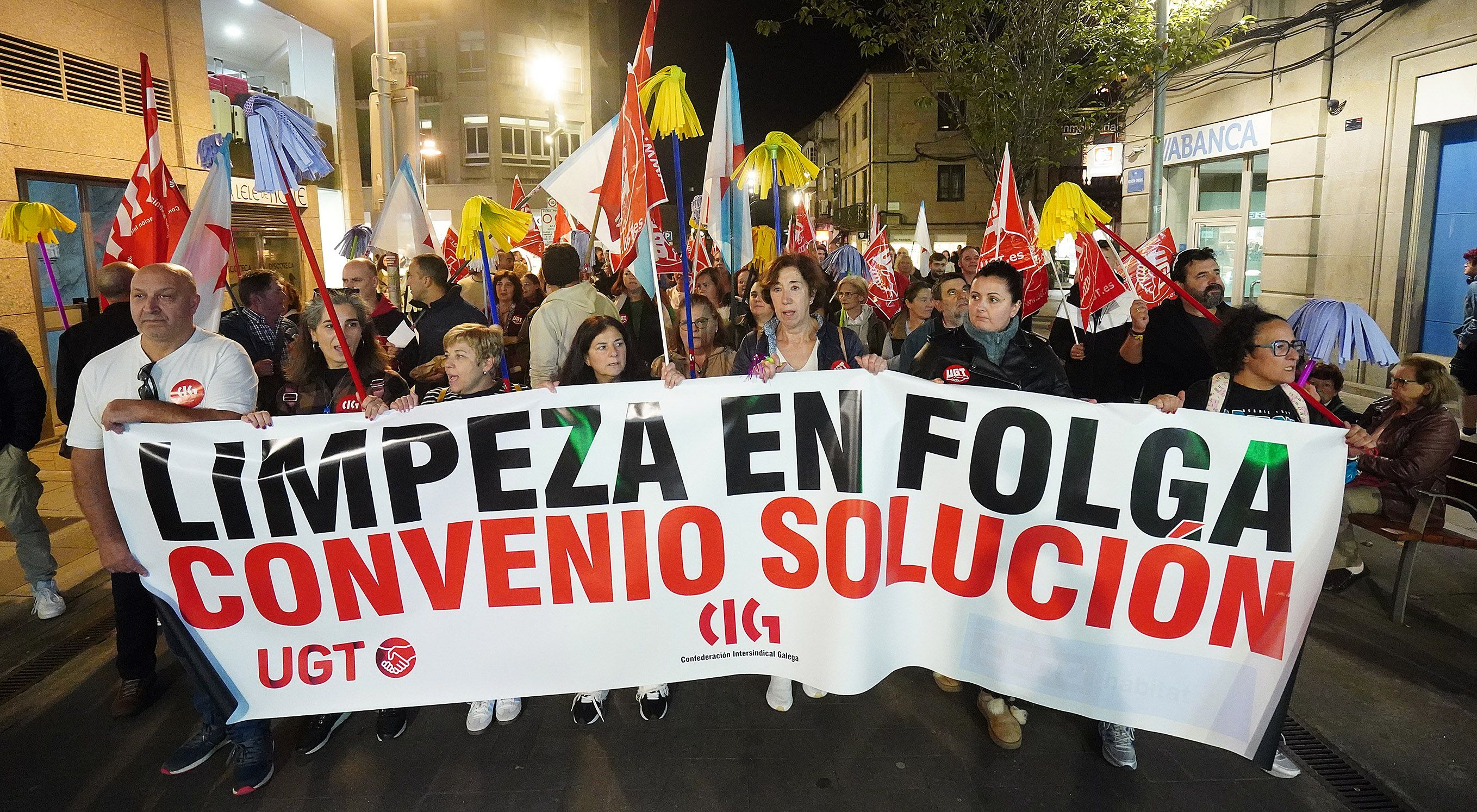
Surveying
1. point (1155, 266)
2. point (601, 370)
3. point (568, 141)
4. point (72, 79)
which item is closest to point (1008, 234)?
point (1155, 266)

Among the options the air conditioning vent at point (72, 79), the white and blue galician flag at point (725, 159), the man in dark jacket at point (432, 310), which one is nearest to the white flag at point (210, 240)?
the man in dark jacket at point (432, 310)

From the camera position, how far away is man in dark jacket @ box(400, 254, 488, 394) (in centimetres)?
568

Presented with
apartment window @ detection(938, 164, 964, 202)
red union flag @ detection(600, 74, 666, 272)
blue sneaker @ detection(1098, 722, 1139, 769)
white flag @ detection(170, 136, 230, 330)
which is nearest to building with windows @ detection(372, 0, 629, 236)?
apartment window @ detection(938, 164, 964, 202)

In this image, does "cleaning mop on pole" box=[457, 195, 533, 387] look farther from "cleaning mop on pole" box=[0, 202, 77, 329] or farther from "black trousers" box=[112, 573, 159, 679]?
"cleaning mop on pole" box=[0, 202, 77, 329]

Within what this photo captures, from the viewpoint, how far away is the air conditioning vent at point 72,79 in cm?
856

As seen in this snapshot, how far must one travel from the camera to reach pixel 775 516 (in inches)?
131

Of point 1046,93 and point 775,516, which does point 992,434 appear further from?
point 1046,93

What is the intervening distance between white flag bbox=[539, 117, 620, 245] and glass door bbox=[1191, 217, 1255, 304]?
12.8 metres

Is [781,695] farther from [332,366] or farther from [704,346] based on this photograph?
[704,346]

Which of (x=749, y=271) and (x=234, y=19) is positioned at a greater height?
(x=234, y=19)

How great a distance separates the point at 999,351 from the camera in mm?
3590

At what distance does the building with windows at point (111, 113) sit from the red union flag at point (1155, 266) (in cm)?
1023

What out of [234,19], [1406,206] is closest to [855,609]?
[1406,206]

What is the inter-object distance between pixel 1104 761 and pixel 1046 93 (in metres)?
11.8
